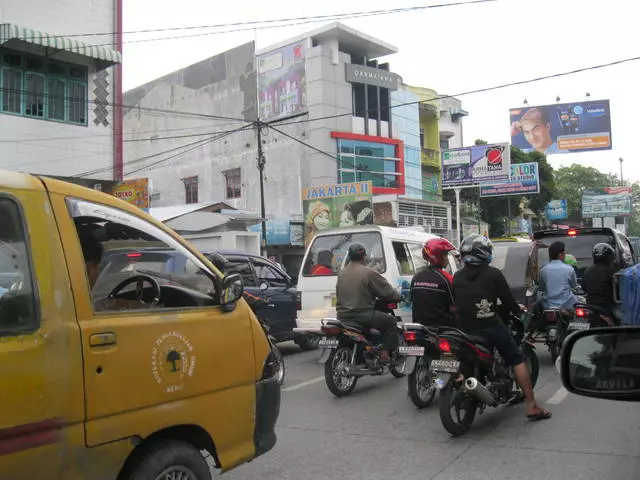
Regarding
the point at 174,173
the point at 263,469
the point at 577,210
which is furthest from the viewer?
the point at 577,210

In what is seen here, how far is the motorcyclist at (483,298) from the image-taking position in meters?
5.28

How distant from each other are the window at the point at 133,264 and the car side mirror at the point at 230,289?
0.16ft

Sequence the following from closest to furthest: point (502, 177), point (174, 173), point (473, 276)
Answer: point (473, 276) → point (502, 177) → point (174, 173)

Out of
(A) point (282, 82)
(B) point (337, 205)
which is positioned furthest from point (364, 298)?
(A) point (282, 82)

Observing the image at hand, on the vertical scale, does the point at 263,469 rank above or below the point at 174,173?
below

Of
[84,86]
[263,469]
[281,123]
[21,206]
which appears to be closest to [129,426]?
[21,206]

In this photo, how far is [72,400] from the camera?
240cm

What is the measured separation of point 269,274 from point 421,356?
15.2 feet

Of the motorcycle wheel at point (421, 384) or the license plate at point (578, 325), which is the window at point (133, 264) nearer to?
the motorcycle wheel at point (421, 384)

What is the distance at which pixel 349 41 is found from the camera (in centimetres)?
3092

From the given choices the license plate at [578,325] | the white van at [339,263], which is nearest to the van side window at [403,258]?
the white van at [339,263]

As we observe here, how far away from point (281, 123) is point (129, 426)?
29244 mm

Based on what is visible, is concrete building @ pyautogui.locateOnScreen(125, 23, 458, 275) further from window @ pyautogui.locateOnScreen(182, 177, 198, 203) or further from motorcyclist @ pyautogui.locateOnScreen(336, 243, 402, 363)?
motorcyclist @ pyautogui.locateOnScreen(336, 243, 402, 363)

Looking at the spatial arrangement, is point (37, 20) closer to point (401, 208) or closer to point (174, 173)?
point (401, 208)
